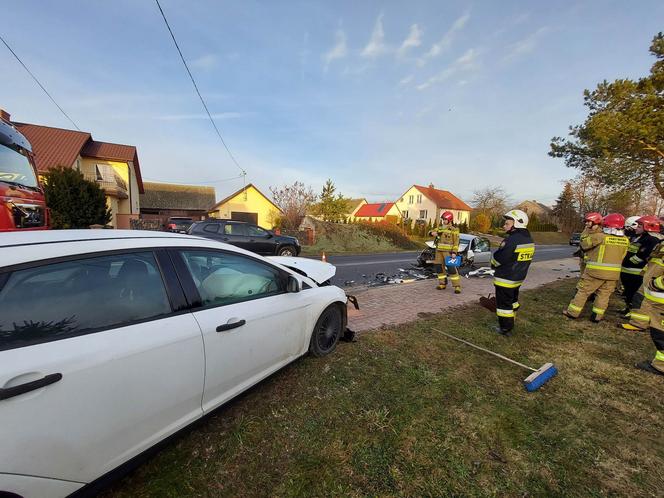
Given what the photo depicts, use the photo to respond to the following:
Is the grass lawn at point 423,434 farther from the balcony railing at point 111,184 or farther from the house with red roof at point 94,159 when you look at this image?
the balcony railing at point 111,184

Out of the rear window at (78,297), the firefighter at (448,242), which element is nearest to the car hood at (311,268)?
the rear window at (78,297)

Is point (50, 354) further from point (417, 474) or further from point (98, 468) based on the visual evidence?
point (417, 474)

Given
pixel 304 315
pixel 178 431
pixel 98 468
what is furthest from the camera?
pixel 304 315

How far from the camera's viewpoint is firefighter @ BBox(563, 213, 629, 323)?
15.8 ft

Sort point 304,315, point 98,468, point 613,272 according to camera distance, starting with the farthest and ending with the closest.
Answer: point 613,272
point 304,315
point 98,468

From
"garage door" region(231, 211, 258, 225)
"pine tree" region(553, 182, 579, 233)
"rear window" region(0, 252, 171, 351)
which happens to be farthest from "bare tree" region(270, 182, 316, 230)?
"pine tree" region(553, 182, 579, 233)

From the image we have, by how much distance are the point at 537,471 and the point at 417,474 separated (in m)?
0.89

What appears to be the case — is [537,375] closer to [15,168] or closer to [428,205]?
[15,168]

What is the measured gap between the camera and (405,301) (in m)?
6.19

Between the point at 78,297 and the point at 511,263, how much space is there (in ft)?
15.8

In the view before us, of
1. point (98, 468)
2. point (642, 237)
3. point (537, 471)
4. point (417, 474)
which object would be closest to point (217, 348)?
point (98, 468)

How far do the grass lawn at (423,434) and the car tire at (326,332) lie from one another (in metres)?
0.13

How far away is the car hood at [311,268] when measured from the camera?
381 centimetres

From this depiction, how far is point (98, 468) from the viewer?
4.75ft
